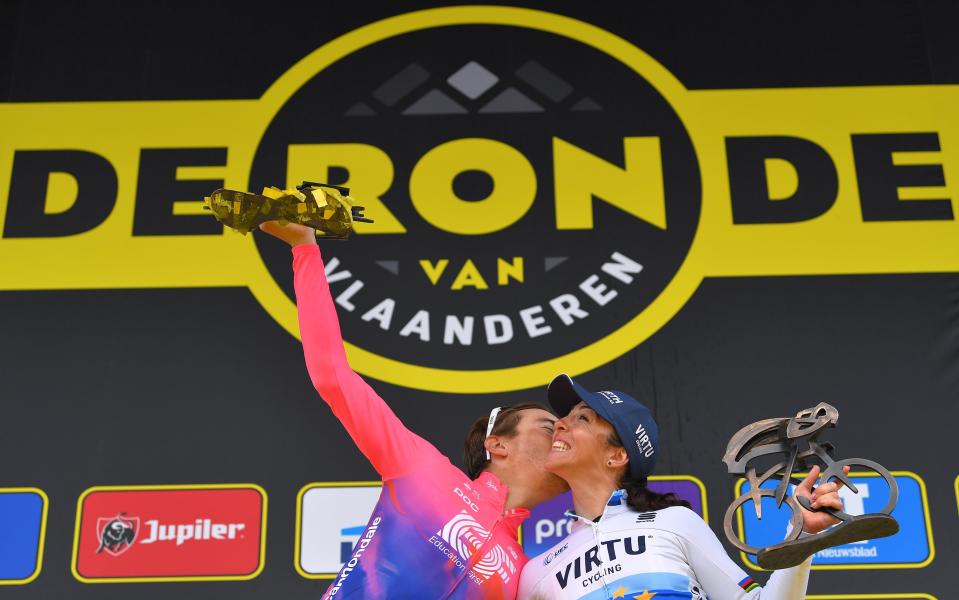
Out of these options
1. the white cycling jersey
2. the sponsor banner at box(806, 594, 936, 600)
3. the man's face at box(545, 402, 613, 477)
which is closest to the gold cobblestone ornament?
the man's face at box(545, 402, 613, 477)

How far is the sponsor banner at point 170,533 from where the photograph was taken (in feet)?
9.37

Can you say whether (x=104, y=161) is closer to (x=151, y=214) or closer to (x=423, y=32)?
(x=151, y=214)

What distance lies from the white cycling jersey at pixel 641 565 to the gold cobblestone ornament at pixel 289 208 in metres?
0.81

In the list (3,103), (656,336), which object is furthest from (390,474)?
(3,103)

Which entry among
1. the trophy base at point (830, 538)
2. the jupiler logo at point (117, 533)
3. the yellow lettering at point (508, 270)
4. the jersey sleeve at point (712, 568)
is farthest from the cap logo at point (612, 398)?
the jupiler logo at point (117, 533)

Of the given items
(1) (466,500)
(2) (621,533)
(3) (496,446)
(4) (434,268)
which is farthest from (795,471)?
(4) (434,268)

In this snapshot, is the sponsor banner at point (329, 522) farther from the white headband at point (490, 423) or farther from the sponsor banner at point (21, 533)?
the sponsor banner at point (21, 533)

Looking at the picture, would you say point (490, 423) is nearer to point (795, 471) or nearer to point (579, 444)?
point (579, 444)

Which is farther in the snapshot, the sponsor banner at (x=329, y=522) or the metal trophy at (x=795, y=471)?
the sponsor banner at (x=329, y=522)

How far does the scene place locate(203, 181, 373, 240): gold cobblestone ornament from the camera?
219cm

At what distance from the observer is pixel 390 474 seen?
2.35 metres

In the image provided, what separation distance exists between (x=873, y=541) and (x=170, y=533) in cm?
172

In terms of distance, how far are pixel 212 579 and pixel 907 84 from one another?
235 cm

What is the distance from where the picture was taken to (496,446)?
104 inches
